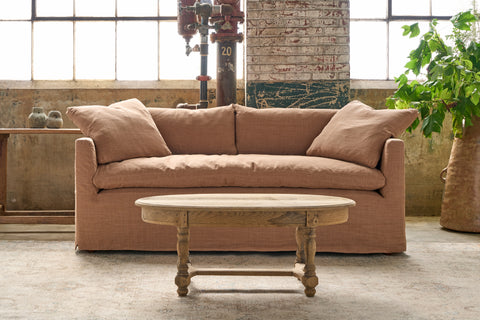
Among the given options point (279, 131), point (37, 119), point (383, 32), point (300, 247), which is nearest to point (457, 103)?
point (279, 131)

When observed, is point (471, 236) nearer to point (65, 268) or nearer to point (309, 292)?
point (309, 292)

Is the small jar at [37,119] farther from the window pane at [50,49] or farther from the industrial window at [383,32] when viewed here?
the industrial window at [383,32]

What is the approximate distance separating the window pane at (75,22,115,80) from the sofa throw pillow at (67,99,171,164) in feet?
6.18

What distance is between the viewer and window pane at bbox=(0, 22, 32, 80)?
5.21 metres

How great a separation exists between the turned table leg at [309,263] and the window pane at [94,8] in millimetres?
3950

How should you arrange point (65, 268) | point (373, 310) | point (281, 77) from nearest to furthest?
point (373, 310), point (65, 268), point (281, 77)

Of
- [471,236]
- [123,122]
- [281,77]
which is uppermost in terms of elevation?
[281,77]

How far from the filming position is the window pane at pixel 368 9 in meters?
5.27

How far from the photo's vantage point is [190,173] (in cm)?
297

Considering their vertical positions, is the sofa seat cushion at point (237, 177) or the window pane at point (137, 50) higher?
the window pane at point (137, 50)

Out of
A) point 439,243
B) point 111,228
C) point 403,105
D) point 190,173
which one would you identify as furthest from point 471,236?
point 111,228

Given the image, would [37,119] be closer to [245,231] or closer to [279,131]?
[279,131]

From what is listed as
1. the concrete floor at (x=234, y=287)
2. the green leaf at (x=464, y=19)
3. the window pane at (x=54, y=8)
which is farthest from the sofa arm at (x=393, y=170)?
the window pane at (x=54, y=8)

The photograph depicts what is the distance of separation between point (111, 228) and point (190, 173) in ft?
1.77
